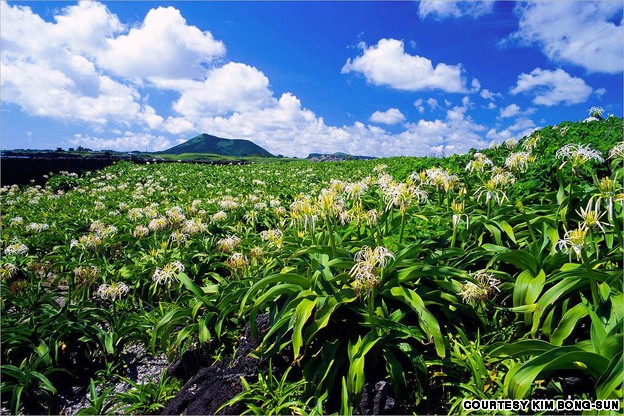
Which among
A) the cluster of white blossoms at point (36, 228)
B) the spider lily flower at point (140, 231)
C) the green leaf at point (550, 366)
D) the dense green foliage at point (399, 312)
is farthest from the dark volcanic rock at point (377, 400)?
the cluster of white blossoms at point (36, 228)

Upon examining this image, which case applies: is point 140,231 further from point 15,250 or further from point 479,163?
point 479,163

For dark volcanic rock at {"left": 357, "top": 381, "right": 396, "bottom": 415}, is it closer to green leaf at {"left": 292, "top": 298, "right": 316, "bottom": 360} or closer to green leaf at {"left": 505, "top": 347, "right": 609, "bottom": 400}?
green leaf at {"left": 292, "top": 298, "right": 316, "bottom": 360}

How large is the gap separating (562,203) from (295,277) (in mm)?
2793

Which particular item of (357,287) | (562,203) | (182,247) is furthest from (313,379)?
(182,247)

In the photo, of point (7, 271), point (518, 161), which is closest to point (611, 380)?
point (518, 161)

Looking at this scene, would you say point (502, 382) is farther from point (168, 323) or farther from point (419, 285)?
point (168, 323)

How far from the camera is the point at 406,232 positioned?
3924mm

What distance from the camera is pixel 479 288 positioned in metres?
2.72

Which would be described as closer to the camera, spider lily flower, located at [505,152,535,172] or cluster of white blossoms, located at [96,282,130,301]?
cluster of white blossoms, located at [96,282,130,301]

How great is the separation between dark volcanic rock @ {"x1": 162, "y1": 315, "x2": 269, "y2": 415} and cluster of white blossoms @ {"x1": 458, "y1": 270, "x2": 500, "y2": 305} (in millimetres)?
1718

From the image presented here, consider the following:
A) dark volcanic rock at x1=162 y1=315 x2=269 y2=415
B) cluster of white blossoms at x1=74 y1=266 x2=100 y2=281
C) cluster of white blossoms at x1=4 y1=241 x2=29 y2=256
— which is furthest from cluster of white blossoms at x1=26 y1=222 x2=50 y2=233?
dark volcanic rock at x1=162 y1=315 x2=269 y2=415

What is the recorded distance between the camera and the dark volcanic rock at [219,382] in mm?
2697

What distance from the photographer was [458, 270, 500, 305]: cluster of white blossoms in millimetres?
2684

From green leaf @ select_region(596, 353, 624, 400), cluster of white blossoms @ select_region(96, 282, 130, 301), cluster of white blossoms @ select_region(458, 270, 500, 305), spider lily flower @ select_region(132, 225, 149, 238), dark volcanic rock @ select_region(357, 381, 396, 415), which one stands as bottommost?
dark volcanic rock @ select_region(357, 381, 396, 415)
